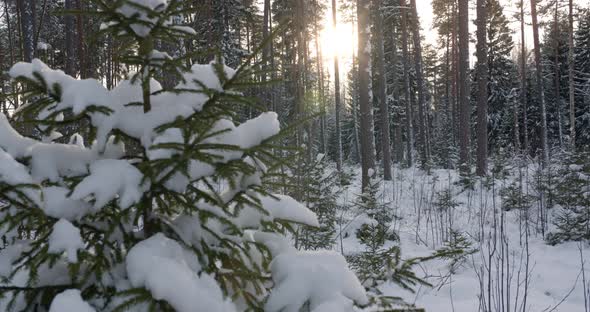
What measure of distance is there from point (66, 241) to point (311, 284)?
0.87 metres

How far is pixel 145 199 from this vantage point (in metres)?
1.68

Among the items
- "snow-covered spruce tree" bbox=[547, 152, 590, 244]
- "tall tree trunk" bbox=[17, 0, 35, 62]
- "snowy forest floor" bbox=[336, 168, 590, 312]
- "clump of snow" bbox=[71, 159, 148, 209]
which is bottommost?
"snowy forest floor" bbox=[336, 168, 590, 312]

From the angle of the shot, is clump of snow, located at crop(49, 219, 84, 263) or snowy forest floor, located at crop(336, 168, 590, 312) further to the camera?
snowy forest floor, located at crop(336, 168, 590, 312)

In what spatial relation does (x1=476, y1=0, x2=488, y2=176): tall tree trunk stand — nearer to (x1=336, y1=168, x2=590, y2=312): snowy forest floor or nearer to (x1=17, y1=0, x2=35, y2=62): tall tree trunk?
(x1=336, y1=168, x2=590, y2=312): snowy forest floor

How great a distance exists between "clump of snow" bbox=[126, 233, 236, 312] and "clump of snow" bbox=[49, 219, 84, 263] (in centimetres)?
19

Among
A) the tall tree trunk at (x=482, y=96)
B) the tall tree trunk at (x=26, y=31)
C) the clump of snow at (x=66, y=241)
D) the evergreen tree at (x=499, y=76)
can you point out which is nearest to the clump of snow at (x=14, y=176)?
the clump of snow at (x=66, y=241)

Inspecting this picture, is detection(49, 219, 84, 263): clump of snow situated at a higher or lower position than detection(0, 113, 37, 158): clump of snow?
lower

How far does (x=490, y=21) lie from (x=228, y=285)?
27.2 m

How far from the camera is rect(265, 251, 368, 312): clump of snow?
1.51 m

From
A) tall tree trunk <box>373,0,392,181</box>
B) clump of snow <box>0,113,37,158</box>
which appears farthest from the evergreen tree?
clump of snow <box>0,113,37,158</box>

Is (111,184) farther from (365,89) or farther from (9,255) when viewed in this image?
(365,89)

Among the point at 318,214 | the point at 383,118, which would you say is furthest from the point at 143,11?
the point at 383,118

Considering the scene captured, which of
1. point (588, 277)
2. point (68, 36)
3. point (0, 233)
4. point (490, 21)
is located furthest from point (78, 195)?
point (490, 21)

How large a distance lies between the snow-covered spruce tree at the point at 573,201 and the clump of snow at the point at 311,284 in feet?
20.3
